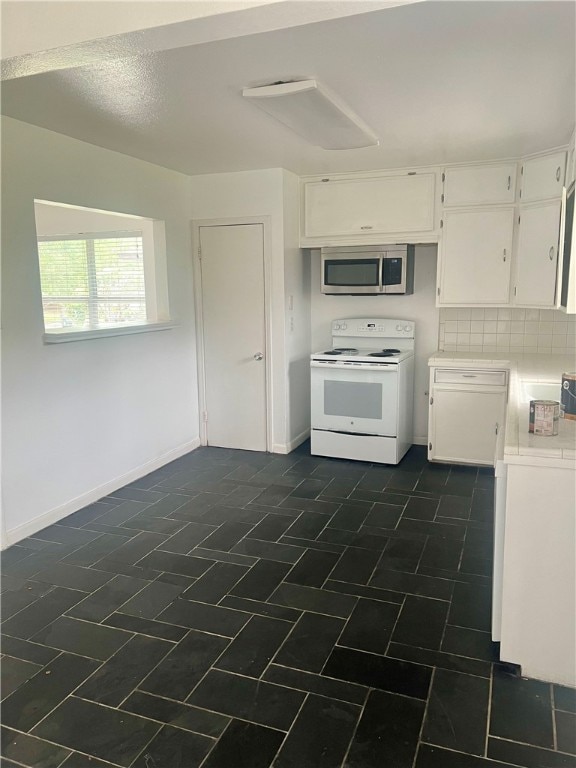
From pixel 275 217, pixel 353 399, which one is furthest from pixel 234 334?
pixel 353 399

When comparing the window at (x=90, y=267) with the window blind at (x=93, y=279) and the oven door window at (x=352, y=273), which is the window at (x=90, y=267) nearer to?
the window blind at (x=93, y=279)

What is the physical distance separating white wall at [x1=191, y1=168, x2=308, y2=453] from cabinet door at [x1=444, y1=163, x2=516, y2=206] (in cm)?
128

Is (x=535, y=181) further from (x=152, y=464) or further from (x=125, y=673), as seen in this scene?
(x=125, y=673)

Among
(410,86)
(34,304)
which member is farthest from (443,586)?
(34,304)

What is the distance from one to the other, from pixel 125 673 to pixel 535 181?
3.94 m

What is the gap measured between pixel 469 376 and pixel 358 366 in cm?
86

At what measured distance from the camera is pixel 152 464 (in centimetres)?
450

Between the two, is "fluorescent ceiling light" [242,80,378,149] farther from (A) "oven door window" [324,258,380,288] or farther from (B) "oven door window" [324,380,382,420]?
(B) "oven door window" [324,380,382,420]

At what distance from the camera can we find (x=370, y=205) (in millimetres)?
4609

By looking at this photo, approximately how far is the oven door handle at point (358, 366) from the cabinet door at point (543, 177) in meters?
1.55

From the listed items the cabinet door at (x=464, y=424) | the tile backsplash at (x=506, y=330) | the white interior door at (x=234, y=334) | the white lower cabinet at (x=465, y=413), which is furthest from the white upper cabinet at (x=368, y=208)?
the cabinet door at (x=464, y=424)

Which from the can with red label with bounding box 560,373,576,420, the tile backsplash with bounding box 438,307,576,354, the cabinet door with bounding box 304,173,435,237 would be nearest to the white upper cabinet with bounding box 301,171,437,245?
the cabinet door with bounding box 304,173,435,237

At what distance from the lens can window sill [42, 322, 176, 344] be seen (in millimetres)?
3422

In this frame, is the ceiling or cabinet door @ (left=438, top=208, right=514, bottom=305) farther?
cabinet door @ (left=438, top=208, right=514, bottom=305)
